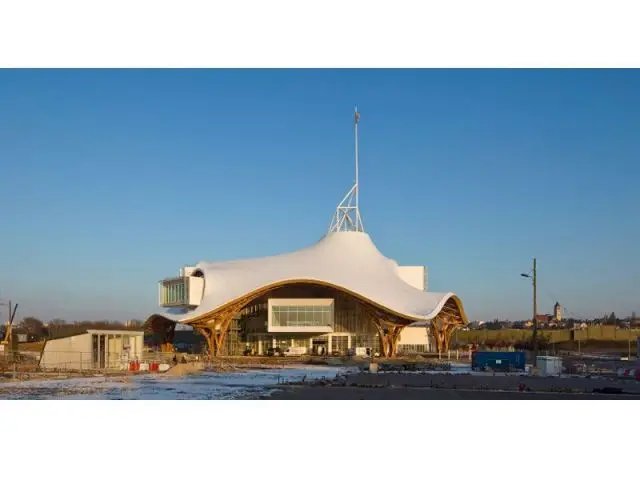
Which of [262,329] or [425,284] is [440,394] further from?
[425,284]

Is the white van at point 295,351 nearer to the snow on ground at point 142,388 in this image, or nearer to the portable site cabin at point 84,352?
the portable site cabin at point 84,352

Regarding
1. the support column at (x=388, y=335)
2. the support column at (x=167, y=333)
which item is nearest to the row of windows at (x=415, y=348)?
the support column at (x=388, y=335)

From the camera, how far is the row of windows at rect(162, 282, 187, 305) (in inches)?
2808

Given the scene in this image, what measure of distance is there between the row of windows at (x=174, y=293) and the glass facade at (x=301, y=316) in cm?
933

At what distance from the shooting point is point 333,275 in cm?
6419

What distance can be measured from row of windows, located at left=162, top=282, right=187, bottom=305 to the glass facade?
9.33 meters

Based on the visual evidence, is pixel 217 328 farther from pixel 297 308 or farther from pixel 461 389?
pixel 461 389

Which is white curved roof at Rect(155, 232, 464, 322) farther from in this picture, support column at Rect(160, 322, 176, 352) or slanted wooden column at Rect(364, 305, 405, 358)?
support column at Rect(160, 322, 176, 352)

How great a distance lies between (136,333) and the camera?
150ft

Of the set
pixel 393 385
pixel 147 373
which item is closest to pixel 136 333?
pixel 147 373

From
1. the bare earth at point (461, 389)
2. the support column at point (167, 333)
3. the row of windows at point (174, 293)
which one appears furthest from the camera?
the support column at point (167, 333)

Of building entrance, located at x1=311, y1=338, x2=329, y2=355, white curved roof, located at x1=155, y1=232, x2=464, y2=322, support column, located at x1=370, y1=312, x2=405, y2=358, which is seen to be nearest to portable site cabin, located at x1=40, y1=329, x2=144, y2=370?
white curved roof, located at x1=155, y1=232, x2=464, y2=322

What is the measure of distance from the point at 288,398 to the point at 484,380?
1168 cm

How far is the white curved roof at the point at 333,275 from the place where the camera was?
6253cm
